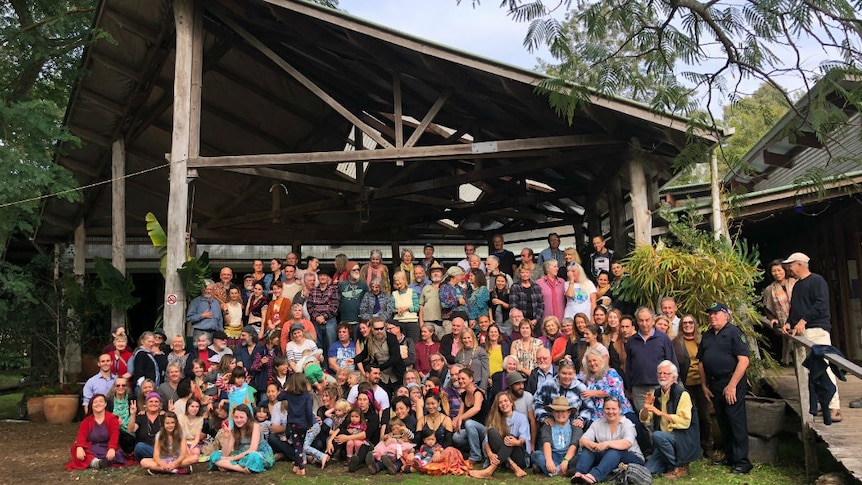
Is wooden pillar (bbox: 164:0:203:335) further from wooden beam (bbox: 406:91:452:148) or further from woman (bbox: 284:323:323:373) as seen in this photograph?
wooden beam (bbox: 406:91:452:148)

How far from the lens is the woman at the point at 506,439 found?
692cm

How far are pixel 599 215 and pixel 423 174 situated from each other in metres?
3.53

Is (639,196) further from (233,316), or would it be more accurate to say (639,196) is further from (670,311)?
(233,316)

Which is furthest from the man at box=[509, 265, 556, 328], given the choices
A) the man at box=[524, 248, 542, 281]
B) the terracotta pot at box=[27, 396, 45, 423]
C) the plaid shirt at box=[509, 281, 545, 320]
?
the terracotta pot at box=[27, 396, 45, 423]

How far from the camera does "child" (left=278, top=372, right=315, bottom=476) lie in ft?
24.7

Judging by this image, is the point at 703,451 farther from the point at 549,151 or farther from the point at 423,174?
the point at 423,174

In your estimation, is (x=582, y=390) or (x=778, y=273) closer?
(x=582, y=390)

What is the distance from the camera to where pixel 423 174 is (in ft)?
48.5

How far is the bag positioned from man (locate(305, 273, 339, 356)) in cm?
386

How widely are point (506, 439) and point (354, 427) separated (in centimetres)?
162

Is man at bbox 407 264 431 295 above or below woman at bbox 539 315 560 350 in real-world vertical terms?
above

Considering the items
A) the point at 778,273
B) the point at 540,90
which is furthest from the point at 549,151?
the point at 540,90

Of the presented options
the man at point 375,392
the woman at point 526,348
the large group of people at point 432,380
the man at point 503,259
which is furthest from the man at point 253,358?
the man at point 503,259

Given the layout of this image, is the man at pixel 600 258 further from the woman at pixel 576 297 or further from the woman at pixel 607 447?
the woman at pixel 607 447
